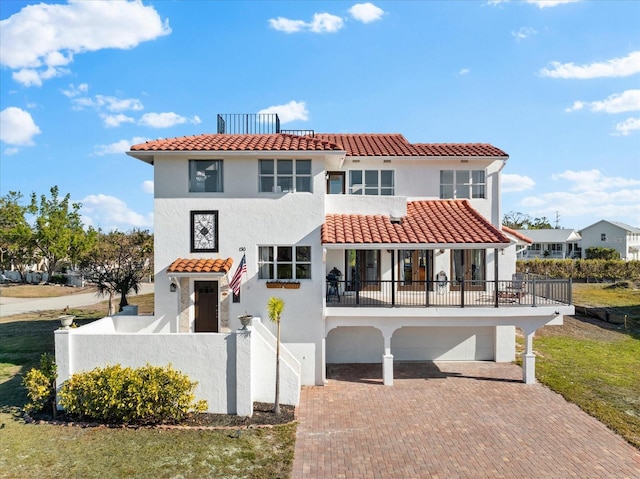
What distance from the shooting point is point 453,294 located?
59.5 ft

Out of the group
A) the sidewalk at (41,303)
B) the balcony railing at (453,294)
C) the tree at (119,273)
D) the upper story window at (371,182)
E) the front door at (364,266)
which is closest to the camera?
the balcony railing at (453,294)

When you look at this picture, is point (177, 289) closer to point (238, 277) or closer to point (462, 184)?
point (238, 277)

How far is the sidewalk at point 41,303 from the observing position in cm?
3259

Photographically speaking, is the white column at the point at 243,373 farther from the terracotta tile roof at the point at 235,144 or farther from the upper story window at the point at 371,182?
the upper story window at the point at 371,182

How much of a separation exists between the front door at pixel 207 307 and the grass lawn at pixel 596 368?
40.7 ft

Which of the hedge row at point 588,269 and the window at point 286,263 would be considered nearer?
the window at point 286,263

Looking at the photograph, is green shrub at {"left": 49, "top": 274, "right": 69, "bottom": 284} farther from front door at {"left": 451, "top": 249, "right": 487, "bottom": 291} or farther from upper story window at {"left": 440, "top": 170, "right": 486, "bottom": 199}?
front door at {"left": 451, "top": 249, "right": 487, "bottom": 291}

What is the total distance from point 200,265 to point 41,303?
98.1 ft

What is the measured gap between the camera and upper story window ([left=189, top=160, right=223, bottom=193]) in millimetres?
15703

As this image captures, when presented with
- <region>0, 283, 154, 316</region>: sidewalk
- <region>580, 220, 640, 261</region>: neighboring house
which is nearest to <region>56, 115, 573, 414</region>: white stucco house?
<region>0, 283, 154, 316</region>: sidewalk

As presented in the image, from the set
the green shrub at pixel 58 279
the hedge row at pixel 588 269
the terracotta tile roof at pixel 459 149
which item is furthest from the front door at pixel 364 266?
the green shrub at pixel 58 279

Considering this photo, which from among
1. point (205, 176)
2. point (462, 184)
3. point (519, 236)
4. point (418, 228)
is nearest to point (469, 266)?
point (519, 236)

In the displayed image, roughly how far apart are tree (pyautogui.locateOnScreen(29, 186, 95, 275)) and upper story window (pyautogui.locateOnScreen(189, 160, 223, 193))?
39.8 meters

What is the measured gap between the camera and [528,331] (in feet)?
51.5
